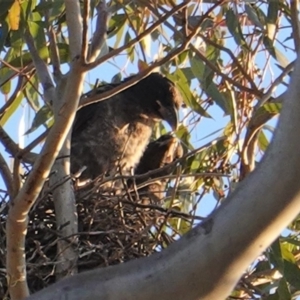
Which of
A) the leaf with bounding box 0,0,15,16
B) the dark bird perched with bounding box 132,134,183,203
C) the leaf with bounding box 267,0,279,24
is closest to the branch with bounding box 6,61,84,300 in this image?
the leaf with bounding box 0,0,15,16

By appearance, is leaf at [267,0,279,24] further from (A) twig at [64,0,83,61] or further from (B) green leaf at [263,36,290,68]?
(A) twig at [64,0,83,61]

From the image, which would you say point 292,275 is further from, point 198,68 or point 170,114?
point 170,114

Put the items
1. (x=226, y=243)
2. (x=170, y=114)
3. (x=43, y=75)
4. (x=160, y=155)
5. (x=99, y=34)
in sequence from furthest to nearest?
(x=170, y=114), (x=160, y=155), (x=43, y=75), (x=99, y=34), (x=226, y=243)

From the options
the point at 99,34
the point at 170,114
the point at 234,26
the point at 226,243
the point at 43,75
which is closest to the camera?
the point at 226,243

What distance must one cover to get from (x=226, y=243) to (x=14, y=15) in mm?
1499

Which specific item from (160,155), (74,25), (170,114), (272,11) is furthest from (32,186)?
(170,114)

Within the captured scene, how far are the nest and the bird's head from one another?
0.90 m

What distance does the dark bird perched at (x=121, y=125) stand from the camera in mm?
3816

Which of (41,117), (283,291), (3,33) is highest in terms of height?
(3,33)

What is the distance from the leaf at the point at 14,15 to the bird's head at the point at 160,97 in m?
1.22

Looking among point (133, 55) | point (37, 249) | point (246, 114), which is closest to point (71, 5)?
point (37, 249)

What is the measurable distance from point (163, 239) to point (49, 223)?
1.11 feet

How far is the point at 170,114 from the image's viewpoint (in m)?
4.12

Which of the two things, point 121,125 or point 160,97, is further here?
point 160,97
